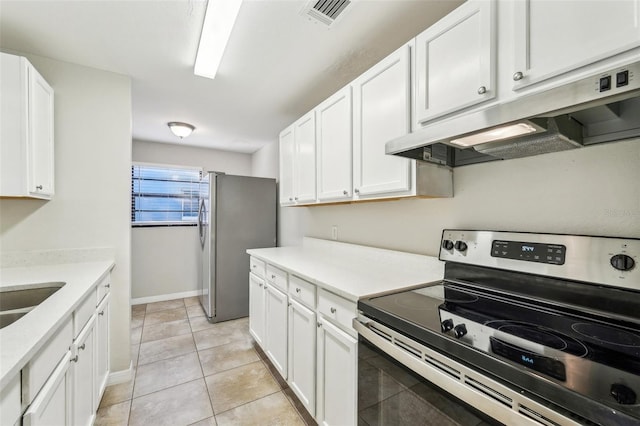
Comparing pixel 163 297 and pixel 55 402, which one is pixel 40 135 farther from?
pixel 163 297

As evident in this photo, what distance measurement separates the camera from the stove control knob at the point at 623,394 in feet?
1.75

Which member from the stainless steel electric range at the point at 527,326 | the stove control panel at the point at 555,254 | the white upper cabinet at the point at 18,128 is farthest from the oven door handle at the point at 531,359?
the white upper cabinet at the point at 18,128

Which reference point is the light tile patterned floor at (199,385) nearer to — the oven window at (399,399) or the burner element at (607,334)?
Answer: the oven window at (399,399)

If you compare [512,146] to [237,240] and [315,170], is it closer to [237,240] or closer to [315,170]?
[315,170]

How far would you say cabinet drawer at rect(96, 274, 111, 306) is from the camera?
173 centimetres

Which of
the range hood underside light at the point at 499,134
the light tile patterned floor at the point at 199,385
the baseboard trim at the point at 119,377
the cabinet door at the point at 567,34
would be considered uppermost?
the cabinet door at the point at 567,34

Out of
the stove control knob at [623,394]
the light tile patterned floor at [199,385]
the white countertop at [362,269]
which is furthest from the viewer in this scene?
the light tile patterned floor at [199,385]

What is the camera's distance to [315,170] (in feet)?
7.50

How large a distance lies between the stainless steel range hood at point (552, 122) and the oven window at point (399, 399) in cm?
89

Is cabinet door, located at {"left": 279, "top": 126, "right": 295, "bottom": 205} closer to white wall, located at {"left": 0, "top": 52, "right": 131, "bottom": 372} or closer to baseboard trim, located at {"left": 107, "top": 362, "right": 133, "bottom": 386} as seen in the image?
white wall, located at {"left": 0, "top": 52, "right": 131, "bottom": 372}

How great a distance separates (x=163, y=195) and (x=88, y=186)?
7.27 feet

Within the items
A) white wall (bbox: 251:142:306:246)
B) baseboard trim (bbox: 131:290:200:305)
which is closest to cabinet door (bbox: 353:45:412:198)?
white wall (bbox: 251:142:306:246)

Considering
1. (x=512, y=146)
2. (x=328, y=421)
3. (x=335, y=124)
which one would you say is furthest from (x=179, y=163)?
(x=512, y=146)

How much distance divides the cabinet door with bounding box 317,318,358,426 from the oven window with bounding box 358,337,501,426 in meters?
0.07
